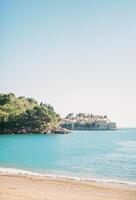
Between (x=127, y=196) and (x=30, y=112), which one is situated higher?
(x=30, y=112)

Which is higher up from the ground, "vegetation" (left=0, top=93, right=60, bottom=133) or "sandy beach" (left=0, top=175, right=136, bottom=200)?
"vegetation" (left=0, top=93, right=60, bottom=133)

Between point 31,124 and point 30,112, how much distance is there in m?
4.63

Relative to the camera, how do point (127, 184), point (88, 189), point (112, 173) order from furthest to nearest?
point (112, 173), point (127, 184), point (88, 189)

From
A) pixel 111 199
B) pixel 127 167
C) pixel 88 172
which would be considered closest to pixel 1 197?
pixel 111 199

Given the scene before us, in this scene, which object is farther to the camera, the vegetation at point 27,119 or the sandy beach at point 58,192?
the vegetation at point 27,119

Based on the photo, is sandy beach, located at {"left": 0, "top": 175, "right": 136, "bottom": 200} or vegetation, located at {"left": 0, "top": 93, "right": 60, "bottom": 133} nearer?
sandy beach, located at {"left": 0, "top": 175, "right": 136, "bottom": 200}

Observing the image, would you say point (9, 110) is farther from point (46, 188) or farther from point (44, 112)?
point (46, 188)

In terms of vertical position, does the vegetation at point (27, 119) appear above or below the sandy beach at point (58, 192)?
above

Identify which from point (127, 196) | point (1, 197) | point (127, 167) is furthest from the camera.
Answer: point (127, 167)

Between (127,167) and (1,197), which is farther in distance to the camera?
(127,167)

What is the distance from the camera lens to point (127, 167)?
3362 cm

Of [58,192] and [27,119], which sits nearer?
[58,192]

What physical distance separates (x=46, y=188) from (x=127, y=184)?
626 centimetres

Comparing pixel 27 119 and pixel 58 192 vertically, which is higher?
pixel 27 119
